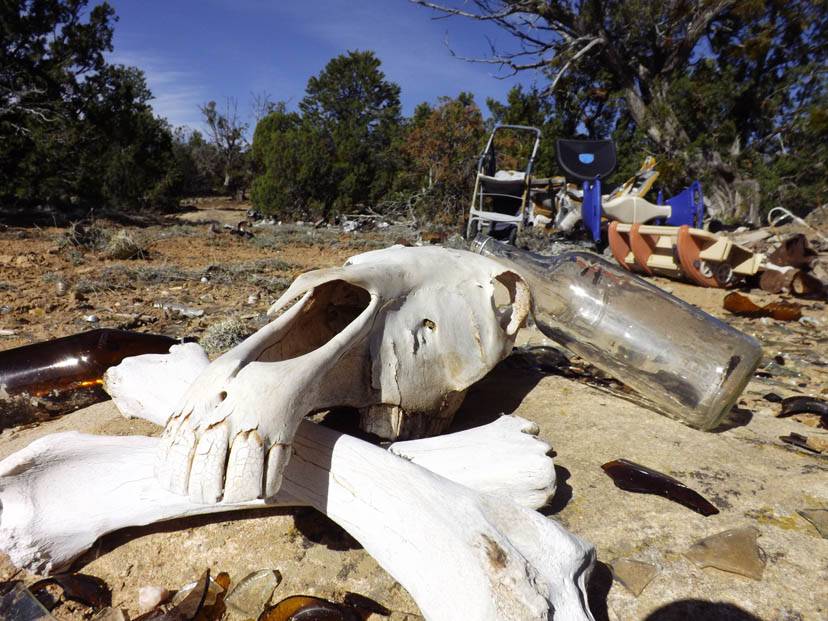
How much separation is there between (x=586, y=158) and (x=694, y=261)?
3.58m

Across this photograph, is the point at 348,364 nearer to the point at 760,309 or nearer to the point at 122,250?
the point at 760,309

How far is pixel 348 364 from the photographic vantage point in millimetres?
1414

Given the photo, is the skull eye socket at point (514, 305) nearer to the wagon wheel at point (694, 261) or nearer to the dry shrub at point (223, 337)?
the dry shrub at point (223, 337)

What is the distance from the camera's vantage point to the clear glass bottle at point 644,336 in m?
2.01

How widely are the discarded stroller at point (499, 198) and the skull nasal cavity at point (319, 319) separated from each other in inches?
253

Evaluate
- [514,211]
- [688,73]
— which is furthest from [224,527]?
[688,73]

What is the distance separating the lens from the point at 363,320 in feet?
4.51

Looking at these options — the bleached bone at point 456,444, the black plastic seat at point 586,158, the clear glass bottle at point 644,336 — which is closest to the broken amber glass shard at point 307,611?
the bleached bone at point 456,444

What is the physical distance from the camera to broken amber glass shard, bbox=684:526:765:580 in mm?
1176

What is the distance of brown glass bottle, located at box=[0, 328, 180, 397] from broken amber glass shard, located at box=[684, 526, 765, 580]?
224 cm

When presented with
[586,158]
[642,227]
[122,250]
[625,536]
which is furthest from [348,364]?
[586,158]

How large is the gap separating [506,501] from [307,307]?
739mm

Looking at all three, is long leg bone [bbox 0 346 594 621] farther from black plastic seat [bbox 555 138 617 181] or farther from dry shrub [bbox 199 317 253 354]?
black plastic seat [bbox 555 138 617 181]

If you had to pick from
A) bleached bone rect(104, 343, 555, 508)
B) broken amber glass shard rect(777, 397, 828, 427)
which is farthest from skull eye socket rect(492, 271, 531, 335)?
broken amber glass shard rect(777, 397, 828, 427)
